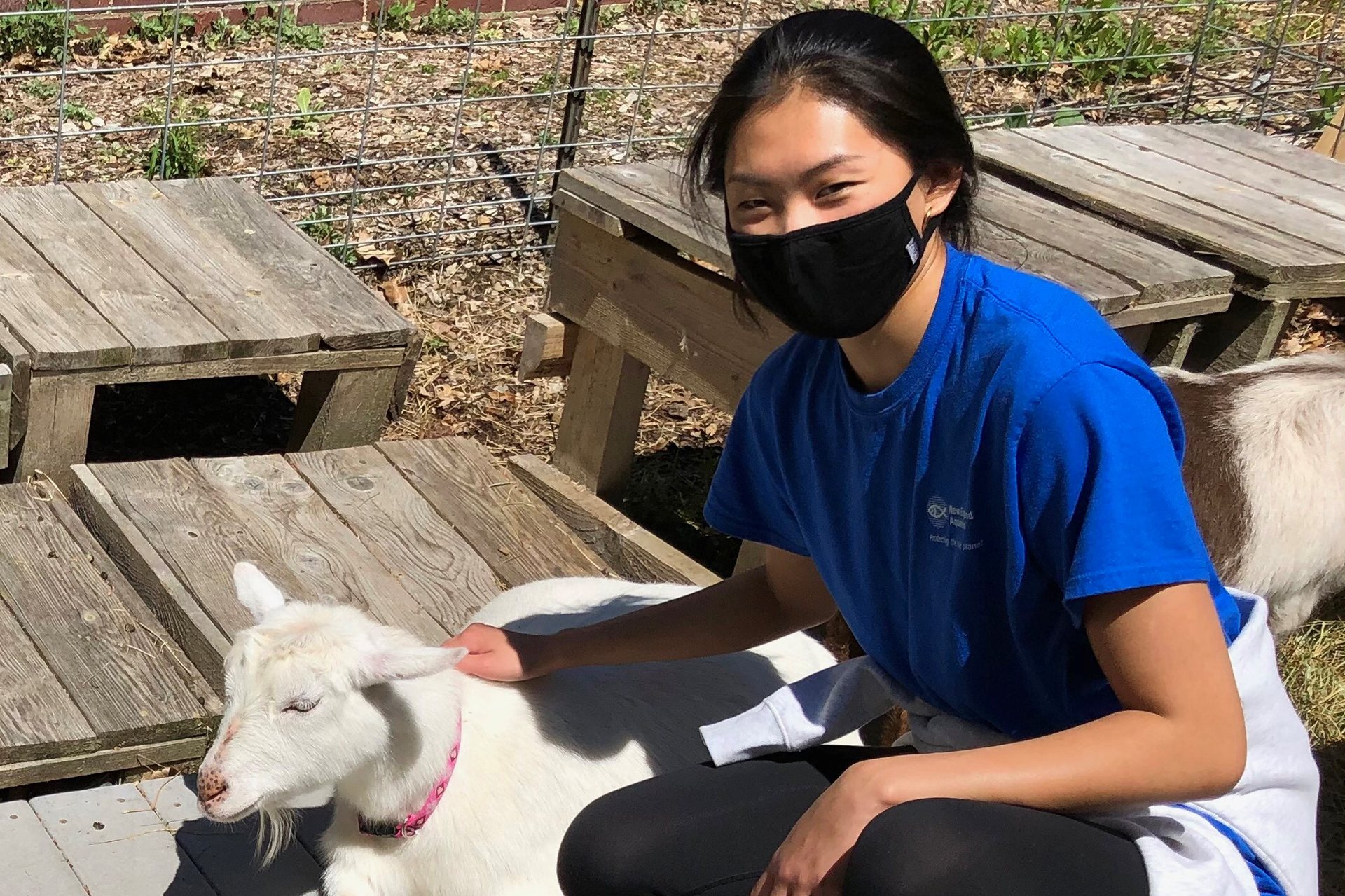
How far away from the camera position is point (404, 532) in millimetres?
3898

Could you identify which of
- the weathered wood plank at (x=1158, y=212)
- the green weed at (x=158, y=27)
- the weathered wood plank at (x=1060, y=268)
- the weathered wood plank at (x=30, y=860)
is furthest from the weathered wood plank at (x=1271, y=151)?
the green weed at (x=158, y=27)

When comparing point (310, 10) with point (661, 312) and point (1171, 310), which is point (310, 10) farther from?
point (1171, 310)

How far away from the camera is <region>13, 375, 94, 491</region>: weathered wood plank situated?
3941 millimetres

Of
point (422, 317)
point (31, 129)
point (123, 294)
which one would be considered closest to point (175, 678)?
point (123, 294)

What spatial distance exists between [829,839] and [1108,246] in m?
2.53

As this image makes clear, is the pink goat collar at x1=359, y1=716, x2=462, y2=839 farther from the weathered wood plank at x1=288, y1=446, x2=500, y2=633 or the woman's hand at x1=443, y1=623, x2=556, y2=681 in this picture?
the weathered wood plank at x1=288, y1=446, x2=500, y2=633

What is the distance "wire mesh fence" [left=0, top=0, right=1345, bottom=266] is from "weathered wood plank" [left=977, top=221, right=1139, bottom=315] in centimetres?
204

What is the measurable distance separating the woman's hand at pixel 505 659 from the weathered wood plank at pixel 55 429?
1966 millimetres

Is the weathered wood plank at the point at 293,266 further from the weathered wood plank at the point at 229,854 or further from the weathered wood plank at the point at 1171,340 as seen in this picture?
the weathered wood plank at the point at 1171,340

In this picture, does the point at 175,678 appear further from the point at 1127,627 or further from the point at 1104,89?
the point at 1104,89

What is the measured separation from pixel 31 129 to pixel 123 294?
2.47 metres

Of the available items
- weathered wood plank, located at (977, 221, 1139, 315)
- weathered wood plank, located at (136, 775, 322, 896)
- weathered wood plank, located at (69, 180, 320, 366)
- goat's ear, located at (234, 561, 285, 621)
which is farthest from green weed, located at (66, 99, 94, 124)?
goat's ear, located at (234, 561, 285, 621)

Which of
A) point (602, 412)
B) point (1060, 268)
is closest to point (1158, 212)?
point (1060, 268)

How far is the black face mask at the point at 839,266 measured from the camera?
1918mm
